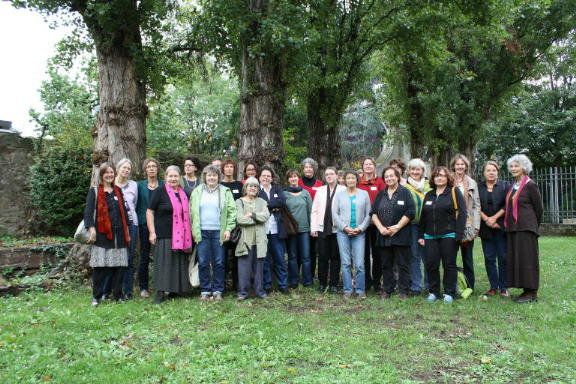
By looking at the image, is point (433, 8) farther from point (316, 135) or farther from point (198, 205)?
point (198, 205)

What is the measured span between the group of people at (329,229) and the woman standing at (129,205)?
0.02 m

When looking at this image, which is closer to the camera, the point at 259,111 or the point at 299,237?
the point at 299,237

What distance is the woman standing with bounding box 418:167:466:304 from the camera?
21.3 ft

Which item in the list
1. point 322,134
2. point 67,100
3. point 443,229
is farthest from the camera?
point 67,100

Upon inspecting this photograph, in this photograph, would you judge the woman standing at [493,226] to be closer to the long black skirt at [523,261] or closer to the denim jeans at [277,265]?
the long black skirt at [523,261]

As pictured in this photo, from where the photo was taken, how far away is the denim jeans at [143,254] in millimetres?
7121

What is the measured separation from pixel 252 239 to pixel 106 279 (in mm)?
2156

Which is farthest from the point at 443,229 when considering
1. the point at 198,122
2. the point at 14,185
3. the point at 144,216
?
the point at 198,122

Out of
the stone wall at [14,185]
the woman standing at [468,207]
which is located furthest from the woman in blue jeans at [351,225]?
the stone wall at [14,185]

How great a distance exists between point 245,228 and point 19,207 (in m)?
6.18

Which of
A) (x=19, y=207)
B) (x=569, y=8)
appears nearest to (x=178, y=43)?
(x=19, y=207)

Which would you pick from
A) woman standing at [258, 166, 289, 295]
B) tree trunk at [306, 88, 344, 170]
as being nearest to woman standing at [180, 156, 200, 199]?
woman standing at [258, 166, 289, 295]

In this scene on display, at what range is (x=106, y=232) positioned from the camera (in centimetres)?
661

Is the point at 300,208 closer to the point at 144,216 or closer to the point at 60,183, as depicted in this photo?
the point at 144,216
